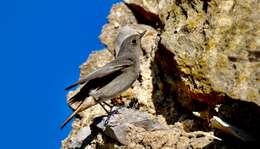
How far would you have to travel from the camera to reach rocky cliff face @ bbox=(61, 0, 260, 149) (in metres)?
9.54

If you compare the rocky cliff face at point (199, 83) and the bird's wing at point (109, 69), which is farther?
the bird's wing at point (109, 69)

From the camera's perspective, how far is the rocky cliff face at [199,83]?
31.3 ft

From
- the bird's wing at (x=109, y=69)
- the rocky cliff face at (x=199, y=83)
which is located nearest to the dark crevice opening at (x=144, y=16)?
the rocky cliff face at (x=199, y=83)

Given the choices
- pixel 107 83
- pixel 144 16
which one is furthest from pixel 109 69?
pixel 144 16

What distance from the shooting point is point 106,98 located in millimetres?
13078

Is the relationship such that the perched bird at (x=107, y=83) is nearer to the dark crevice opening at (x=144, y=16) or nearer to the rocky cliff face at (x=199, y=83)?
the rocky cliff face at (x=199, y=83)

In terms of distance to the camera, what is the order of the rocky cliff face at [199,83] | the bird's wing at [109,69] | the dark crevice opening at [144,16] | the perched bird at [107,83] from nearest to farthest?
the rocky cliff face at [199,83], the bird's wing at [109,69], the perched bird at [107,83], the dark crevice opening at [144,16]

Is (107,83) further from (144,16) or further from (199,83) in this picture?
(199,83)

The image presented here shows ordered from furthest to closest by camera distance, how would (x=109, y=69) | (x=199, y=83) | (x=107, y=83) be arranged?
1. (x=107, y=83)
2. (x=109, y=69)
3. (x=199, y=83)

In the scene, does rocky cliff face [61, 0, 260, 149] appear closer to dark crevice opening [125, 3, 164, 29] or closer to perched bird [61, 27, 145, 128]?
perched bird [61, 27, 145, 128]

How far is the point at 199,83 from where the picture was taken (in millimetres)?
10391

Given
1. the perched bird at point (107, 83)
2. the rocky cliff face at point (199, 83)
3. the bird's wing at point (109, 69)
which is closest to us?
the rocky cliff face at point (199, 83)

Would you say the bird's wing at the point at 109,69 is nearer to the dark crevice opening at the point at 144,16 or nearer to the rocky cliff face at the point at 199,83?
the rocky cliff face at the point at 199,83

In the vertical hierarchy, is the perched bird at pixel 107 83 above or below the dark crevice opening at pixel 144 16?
below
